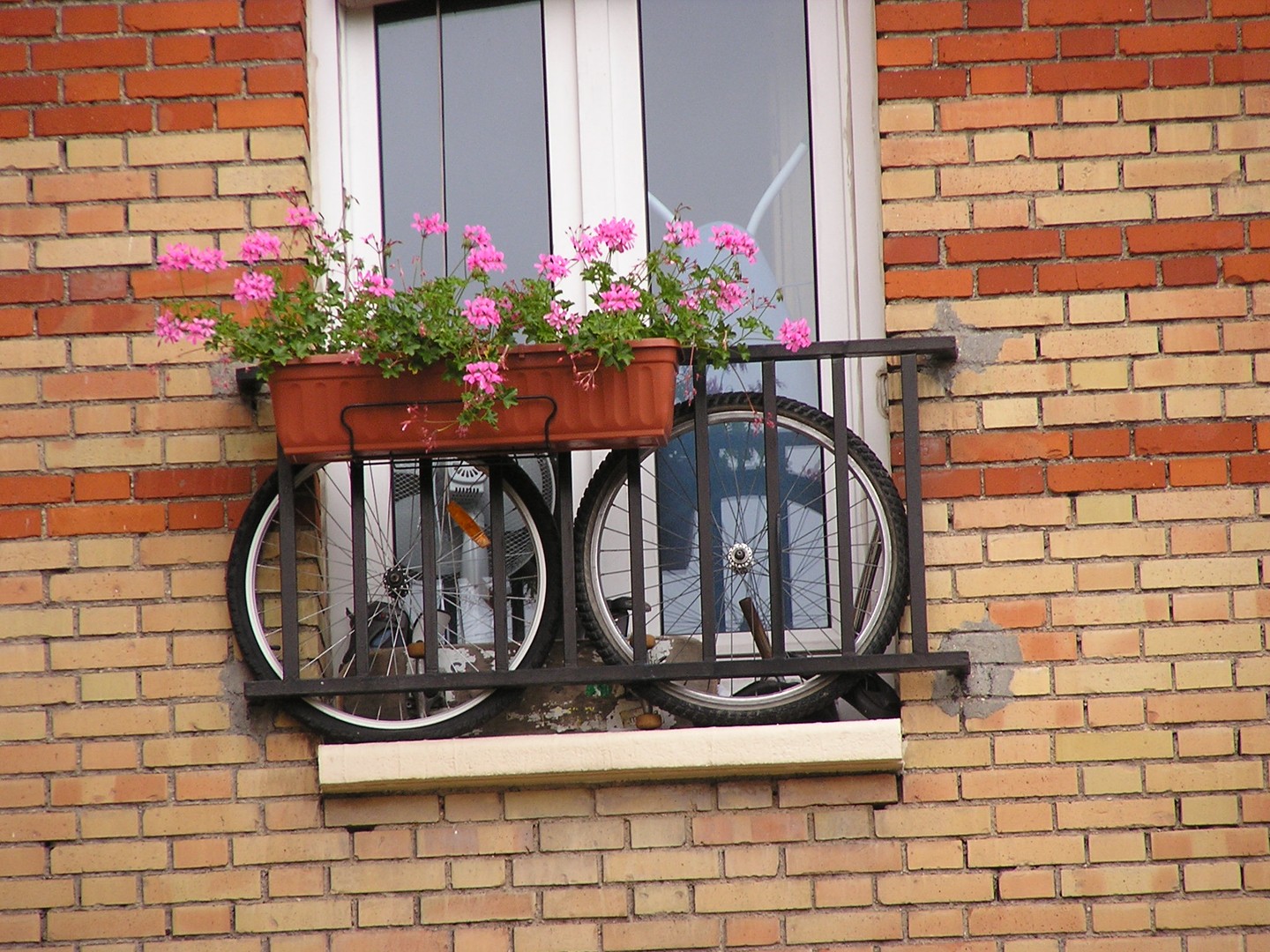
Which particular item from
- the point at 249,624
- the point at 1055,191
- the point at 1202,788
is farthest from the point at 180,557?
the point at 1202,788

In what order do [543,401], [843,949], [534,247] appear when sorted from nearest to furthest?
1. [543,401]
2. [843,949]
3. [534,247]

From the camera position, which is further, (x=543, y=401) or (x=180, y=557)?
(x=180, y=557)

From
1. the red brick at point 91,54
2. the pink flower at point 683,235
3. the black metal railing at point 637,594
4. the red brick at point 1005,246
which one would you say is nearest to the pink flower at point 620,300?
the pink flower at point 683,235

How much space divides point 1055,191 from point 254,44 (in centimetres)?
203

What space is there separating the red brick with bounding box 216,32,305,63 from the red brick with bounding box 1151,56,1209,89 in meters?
2.15

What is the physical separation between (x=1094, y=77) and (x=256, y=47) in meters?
2.09

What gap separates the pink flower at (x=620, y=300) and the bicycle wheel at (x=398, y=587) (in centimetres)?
51

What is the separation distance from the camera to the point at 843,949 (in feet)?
9.96

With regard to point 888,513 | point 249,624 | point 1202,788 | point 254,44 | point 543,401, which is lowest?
point 1202,788

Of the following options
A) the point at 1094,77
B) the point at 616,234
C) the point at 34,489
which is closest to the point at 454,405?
the point at 616,234

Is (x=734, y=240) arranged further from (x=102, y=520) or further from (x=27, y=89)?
(x=27, y=89)

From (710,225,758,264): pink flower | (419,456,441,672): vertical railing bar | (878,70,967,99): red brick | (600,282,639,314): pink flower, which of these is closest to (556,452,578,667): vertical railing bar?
(419,456,441,672): vertical railing bar

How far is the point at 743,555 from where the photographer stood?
321 cm

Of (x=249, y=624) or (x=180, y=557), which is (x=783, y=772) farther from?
(x=180, y=557)
